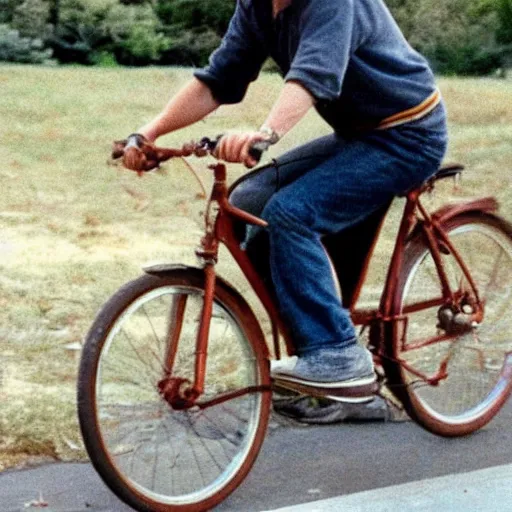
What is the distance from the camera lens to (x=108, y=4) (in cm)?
897

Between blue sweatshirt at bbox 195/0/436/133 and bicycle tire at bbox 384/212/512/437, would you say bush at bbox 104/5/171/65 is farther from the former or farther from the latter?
blue sweatshirt at bbox 195/0/436/133

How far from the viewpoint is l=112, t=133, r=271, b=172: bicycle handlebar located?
12.1 ft

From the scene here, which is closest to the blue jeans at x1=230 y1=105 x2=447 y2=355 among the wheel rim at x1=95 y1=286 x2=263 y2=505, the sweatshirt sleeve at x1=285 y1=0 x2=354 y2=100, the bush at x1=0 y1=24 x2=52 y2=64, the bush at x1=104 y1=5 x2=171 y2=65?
the wheel rim at x1=95 y1=286 x2=263 y2=505

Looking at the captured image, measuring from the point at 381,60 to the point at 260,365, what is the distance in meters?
1.01

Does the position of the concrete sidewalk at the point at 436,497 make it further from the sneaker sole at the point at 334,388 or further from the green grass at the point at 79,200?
the green grass at the point at 79,200

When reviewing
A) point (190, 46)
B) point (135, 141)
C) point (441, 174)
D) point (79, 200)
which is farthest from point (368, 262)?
point (190, 46)

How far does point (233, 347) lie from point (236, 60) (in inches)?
36.1

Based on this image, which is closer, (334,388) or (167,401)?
(167,401)

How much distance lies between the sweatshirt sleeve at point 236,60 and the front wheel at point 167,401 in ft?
2.29

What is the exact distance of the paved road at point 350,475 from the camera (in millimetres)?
4066

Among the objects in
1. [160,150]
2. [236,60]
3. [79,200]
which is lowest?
[79,200]

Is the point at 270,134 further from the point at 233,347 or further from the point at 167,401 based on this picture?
the point at 167,401

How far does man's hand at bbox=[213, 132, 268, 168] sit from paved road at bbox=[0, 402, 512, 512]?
106 centimetres

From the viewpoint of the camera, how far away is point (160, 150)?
12.7 ft
